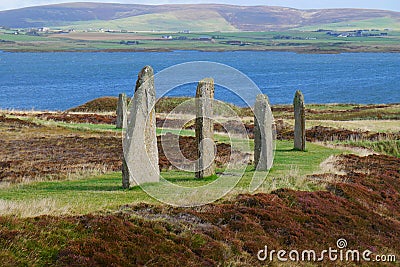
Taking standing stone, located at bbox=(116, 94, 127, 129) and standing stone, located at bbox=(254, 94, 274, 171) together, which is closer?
standing stone, located at bbox=(254, 94, 274, 171)

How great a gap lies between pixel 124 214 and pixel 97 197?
2.98 meters

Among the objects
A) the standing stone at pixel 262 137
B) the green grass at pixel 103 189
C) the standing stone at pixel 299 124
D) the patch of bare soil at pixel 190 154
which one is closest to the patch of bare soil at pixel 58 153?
the patch of bare soil at pixel 190 154

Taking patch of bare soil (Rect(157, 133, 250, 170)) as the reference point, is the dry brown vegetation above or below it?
above

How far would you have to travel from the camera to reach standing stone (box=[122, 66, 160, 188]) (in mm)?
19203

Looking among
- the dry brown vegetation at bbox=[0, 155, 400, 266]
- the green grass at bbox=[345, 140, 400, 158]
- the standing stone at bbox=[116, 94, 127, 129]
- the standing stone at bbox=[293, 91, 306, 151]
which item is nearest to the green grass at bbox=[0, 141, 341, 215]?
the dry brown vegetation at bbox=[0, 155, 400, 266]

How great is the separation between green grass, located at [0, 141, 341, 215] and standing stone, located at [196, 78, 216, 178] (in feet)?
2.38

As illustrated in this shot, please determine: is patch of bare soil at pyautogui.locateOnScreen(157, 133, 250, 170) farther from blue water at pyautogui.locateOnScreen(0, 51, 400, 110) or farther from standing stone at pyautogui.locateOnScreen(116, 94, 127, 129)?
blue water at pyautogui.locateOnScreen(0, 51, 400, 110)

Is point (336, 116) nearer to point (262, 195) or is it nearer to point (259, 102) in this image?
point (259, 102)

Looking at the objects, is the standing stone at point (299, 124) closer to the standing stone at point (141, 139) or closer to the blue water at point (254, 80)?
the standing stone at point (141, 139)

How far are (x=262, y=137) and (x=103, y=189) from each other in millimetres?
7329

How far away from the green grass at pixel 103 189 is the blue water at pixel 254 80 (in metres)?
74.9

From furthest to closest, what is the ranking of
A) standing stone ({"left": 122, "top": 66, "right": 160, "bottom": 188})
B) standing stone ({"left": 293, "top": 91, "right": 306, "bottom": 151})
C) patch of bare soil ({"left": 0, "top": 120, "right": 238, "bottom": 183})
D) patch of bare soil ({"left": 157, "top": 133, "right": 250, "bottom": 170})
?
standing stone ({"left": 293, "top": 91, "right": 306, "bottom": 151}) < patch of bare soil ({"left": 157, "top": 133, "right": 250, "bottom": 170}) < patch of bare soil ({"left": 0, "top": 120, "right": 238, "bottom": 183}) < standing stone ({"left": 122, "top": 66, "right": 160, "bottom": 188})

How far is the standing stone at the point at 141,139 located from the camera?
19.2m

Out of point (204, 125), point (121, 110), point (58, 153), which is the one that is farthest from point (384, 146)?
point (58, 153)
